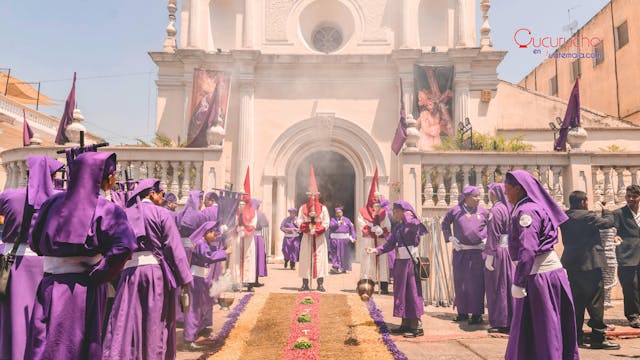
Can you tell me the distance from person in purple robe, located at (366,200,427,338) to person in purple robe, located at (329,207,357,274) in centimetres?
555

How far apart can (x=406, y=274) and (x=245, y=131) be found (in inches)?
373

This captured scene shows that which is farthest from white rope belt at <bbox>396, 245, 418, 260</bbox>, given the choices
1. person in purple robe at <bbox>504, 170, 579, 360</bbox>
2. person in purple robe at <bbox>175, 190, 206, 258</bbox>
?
person in purple robe at <bbox>175, 190, 206, 258</bbox>

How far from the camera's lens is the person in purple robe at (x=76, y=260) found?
2725 mm

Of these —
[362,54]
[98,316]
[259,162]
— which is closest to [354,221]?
[259,162]

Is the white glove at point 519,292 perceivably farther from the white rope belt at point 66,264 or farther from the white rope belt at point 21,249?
the white rope belt at point 21,249

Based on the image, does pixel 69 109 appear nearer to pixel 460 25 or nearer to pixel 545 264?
pixel 545 264

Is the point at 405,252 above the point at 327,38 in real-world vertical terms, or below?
below

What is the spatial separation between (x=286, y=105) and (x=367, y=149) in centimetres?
331

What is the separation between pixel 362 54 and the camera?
1419 cm

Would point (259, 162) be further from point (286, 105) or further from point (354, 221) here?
point (354, 221)

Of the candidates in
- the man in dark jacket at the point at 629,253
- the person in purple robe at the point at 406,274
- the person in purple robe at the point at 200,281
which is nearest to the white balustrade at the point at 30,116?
the person in purple robe at the point at 200,281

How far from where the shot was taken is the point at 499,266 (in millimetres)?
6133

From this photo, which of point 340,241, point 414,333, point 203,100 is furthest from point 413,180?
point 203,100

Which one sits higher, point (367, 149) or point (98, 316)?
point (367, 149)
